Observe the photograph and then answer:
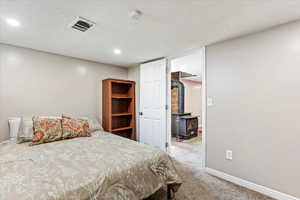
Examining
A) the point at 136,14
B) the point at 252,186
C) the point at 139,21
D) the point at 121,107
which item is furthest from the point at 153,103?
the point at 252,186

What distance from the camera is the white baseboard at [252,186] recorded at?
5.64 feet

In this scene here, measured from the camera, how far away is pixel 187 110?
6379mm

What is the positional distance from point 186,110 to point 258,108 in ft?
14.5

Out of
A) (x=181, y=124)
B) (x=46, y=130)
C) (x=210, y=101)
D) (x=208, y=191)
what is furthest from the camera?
(x=181, y=124)

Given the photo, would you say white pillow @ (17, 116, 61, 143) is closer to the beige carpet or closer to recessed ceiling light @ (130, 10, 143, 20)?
the beige carpet

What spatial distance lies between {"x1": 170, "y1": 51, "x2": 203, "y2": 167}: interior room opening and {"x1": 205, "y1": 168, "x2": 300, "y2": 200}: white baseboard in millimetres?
481

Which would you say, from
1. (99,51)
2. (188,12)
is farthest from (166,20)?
(99,51)

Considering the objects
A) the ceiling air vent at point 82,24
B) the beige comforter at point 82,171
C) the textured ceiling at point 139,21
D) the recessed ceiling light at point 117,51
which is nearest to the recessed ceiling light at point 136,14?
the textured ceiling at point 139,21

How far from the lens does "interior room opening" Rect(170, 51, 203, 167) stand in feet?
11.3

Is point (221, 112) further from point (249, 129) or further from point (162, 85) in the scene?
point (162, 85)

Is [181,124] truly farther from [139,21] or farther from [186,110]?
[139,21]

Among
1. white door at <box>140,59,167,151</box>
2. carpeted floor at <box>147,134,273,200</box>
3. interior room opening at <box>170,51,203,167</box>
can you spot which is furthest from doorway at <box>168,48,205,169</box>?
carpeted floor at <box>147,134,273,200</box>

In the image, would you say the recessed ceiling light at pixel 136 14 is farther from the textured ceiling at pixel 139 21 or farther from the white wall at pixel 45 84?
the white wall at pixel 45 84

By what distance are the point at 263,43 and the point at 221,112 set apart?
1.09 m
